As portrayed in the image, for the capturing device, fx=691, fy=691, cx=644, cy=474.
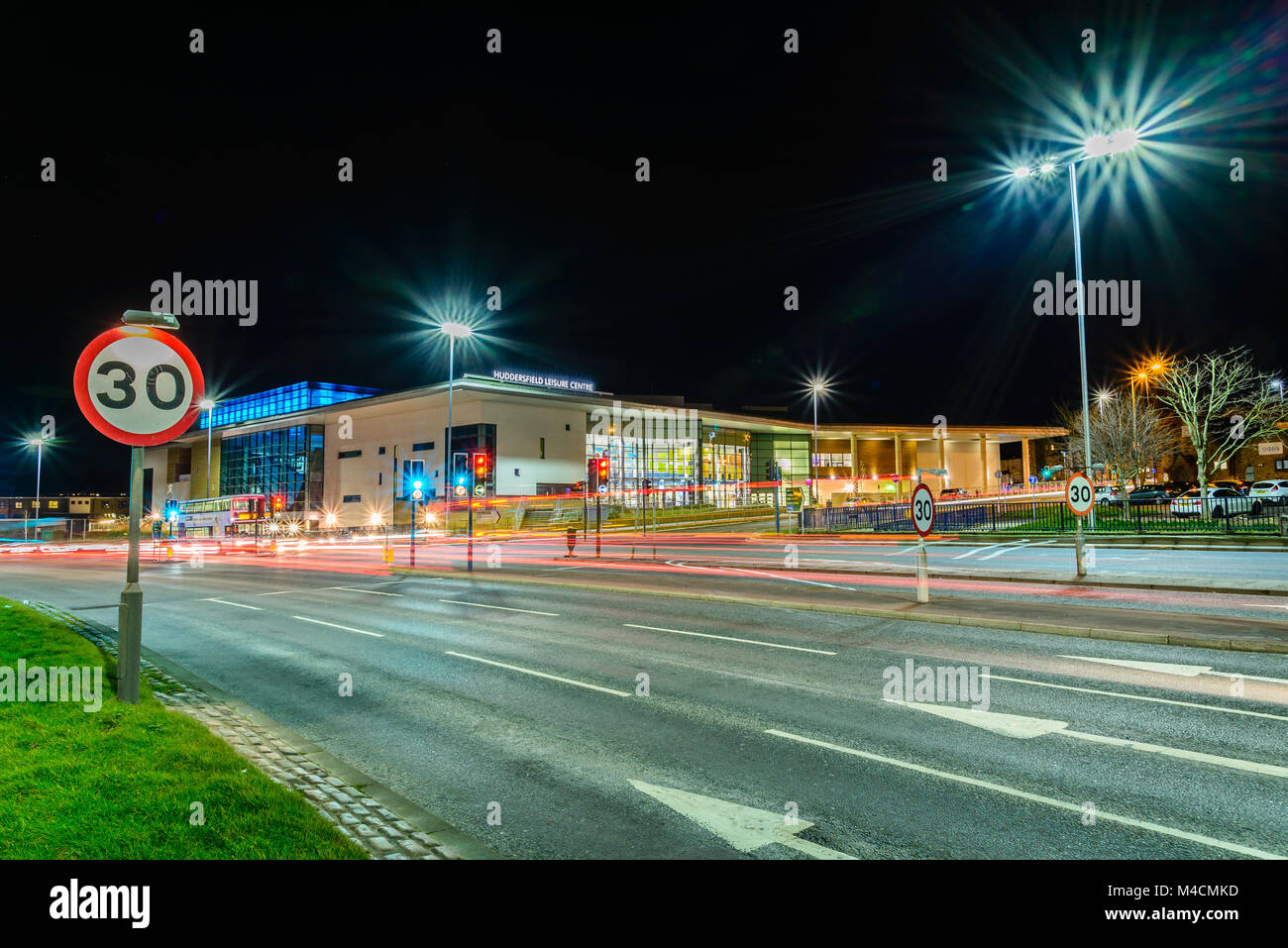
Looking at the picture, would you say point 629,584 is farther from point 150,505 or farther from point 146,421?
point 150,505

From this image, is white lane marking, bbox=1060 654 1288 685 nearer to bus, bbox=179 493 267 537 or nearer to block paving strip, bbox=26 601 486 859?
block paving strip, bbox=26 601 486 859

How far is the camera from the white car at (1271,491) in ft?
119

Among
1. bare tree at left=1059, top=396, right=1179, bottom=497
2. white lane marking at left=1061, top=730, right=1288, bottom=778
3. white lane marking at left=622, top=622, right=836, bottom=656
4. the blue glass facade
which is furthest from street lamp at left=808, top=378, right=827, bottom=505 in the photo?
the blue glass facade

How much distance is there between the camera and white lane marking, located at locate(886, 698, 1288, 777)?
5.56 meters

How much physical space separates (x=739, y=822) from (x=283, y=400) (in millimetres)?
93588

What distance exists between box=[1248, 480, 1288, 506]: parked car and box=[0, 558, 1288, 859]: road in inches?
1401

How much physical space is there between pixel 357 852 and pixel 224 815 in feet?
3.51

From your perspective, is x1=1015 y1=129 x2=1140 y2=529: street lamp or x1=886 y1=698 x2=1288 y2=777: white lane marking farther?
x1=1015 y1=129 x2=1140 y2=529: street lamp

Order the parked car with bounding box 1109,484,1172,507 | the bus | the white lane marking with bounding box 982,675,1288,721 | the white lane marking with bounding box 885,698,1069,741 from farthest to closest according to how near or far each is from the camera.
Result: the bus < the parked car with bounding box 1109,484,1172,507 < the white lane marking with bounding box 982,675,1288,721 < the white lane marking with bounding box 885,698,1069,741

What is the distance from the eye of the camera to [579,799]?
516 centimetres

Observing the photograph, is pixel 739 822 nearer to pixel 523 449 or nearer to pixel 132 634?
pixel 132 634

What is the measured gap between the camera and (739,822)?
184 inches

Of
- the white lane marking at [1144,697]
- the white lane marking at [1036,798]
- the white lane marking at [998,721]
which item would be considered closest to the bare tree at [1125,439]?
the white lane marking at [1144,697]
